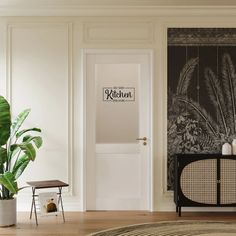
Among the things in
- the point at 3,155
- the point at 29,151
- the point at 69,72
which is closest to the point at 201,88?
the point at 69,72

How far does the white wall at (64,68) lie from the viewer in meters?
5.98

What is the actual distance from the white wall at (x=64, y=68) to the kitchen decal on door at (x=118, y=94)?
302 millimetres

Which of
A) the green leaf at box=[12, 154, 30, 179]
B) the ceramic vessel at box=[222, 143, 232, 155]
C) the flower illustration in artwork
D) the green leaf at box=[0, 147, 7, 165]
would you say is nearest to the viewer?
the green leaf at box=[0, 147, 7, 165]

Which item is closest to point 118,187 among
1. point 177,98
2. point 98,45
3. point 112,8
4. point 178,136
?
point 178,136

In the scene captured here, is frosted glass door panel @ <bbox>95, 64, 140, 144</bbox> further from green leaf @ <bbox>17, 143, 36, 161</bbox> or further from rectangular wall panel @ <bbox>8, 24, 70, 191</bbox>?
green leaf @ <bbox>17, 143, 36, 161</bbox>

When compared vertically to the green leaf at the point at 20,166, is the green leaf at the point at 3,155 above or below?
above

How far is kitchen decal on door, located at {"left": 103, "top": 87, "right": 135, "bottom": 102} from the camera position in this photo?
6.01m

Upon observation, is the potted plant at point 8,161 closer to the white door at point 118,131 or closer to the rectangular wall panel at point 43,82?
the rectangular wall panel at point 43,82

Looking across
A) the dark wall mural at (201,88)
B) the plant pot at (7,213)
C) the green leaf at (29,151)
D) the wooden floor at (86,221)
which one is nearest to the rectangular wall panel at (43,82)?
the wooden floor at (86,221)

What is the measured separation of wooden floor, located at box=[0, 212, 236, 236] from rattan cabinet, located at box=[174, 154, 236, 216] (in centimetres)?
19

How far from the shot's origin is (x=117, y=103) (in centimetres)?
600

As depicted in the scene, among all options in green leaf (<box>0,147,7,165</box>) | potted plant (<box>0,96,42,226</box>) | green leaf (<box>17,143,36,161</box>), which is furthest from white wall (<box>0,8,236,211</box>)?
green leaf (<box>17,143,36,161</box>)

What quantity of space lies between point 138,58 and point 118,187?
1.71 meters

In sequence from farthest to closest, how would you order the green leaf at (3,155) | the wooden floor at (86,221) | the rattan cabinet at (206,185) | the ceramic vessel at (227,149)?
the ceramic vessel at (227,149) < the rattan cabinet at (206,185) < the green leaf at (3,155) < the wooden floor at (86,221)
